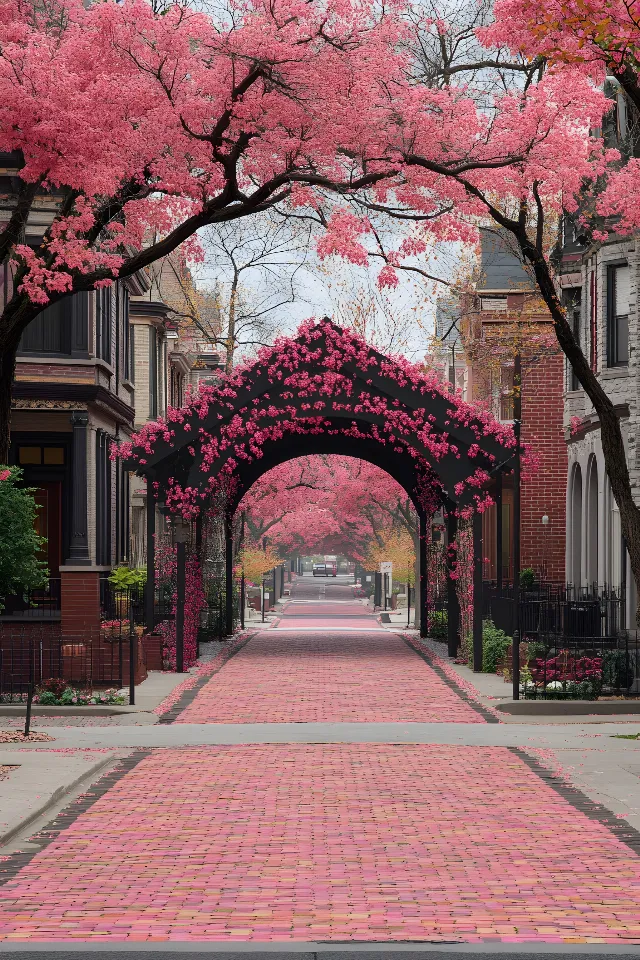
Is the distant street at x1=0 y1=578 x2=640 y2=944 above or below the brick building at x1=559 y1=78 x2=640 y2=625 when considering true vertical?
below

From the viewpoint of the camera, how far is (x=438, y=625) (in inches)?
1576

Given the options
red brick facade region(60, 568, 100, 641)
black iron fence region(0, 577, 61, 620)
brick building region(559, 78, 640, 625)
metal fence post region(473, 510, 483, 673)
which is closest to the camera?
brick building region(559, 78, 640, 625)

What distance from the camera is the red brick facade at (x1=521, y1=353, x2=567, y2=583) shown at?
4181cm

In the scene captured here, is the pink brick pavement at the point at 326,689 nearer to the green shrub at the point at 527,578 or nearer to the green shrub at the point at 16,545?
the green shrub at the point at 16,545

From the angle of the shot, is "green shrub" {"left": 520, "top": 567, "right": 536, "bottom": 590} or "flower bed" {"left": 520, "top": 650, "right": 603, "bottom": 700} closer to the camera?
"flower bed" {"left": 520, "top": 650, "right": 603, "bottom": 700}

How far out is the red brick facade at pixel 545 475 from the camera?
137ft

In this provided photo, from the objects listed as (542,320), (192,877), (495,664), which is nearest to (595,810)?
(192,877)

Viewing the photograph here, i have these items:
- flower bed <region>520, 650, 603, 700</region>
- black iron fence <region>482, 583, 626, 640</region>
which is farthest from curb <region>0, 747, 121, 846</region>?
black iron fence <region>482, 583, 626, 640</region>

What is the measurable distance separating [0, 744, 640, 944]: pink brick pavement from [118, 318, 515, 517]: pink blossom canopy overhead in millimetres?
14679

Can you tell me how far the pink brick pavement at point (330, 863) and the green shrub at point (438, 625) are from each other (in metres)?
23.9

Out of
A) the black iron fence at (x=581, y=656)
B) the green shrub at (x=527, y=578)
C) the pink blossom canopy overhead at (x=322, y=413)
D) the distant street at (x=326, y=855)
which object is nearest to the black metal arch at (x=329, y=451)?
the green shrub at (x=527, y=578)

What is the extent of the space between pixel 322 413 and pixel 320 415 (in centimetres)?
7

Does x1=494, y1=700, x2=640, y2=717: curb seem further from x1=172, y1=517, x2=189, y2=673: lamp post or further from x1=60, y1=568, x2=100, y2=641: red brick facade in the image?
x1=60, y1=568, x2=100, y2=641: red brick facade

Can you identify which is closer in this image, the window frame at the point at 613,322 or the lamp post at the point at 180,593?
the lamp post at the point at 180,593
